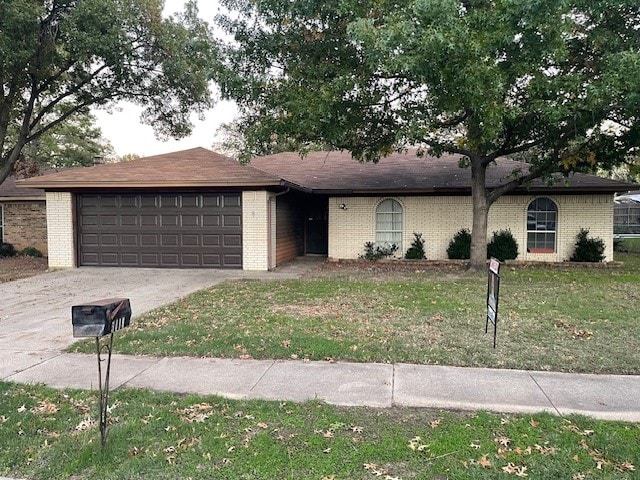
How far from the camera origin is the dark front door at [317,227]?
17297 millimetres

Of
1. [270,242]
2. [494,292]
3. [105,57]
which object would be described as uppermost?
[105,57]

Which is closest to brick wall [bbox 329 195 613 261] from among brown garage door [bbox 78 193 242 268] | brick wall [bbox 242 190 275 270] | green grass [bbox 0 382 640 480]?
brick wall [bbox 242 190 275 270]

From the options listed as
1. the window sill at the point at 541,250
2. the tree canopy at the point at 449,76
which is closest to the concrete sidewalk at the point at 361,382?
the tree canopy at the point at 449,76

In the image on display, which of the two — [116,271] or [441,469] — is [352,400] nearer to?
[441,469]

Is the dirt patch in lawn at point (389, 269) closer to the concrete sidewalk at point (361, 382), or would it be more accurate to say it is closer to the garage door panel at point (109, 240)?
the garage door panel at point (109, 240)

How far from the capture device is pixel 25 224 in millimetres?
17359

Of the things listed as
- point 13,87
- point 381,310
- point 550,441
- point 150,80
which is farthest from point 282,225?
point 550,441

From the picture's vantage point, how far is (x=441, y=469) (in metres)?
2.92

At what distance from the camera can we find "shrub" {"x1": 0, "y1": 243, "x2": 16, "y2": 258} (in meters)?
17.1

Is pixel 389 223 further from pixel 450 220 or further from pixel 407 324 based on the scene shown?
pixel 407 324

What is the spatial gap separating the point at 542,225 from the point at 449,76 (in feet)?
28.2

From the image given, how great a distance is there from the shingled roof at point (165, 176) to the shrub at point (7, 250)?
5.12 meters

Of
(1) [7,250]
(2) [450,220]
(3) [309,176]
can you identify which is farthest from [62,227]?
(2) [450,220]

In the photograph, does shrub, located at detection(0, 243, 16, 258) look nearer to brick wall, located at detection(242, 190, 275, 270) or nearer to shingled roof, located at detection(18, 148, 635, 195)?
shingled roof, located at detection(18, 148, 635, 195)
